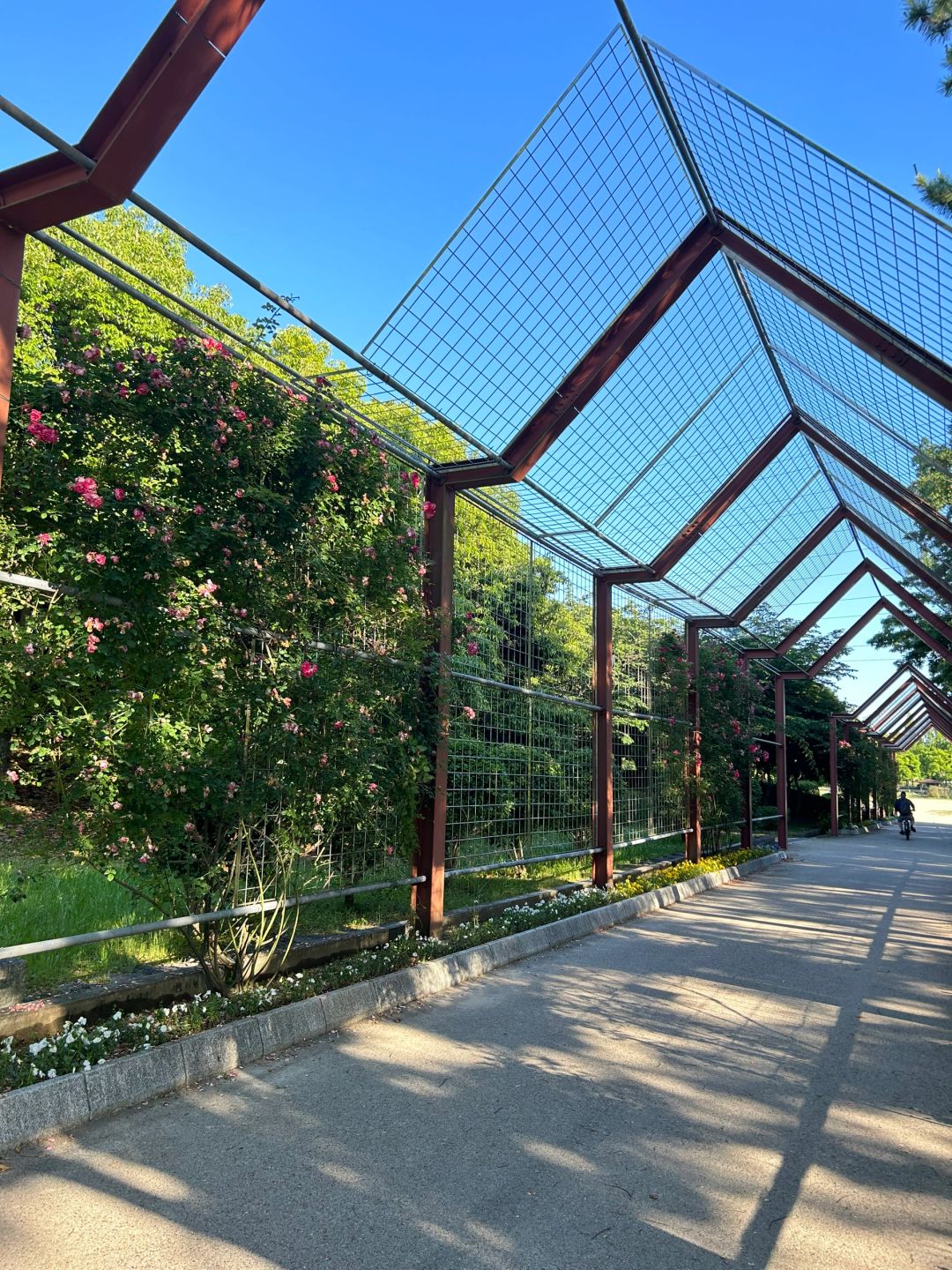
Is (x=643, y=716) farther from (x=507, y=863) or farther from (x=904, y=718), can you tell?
(x=904, y=718)

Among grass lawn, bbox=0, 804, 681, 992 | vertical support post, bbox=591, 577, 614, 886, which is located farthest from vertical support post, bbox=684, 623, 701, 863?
grass lawn, bbox=0, 804, 681, 992

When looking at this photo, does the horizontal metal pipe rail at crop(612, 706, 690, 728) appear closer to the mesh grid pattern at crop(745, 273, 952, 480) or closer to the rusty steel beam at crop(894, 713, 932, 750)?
the mesh grid pattern at crop(745, 273, 952, 480)

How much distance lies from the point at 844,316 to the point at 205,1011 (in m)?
6.43

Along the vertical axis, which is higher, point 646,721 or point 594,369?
point 594,369

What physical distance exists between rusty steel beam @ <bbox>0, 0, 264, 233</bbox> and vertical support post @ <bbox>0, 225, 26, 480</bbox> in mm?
71

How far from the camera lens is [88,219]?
14.7 metres

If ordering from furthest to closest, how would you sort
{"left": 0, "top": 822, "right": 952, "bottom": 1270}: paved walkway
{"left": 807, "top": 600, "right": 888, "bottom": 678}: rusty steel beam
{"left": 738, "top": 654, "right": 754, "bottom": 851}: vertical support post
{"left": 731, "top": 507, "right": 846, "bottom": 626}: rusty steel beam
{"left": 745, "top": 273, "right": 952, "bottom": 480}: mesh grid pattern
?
{"left": 807, "top": 600, "right": 888, "bottom": 678}: rusty steel beam < {"left": 738, "top": 654, "right": 754, "bottom": 851}: vertical support post < {"left": 731, "top": 507, "right": 846, "bottom": 626}: rusty steel beam < {"left": 745, "top": 273, "right": 952, "bottom": 480}: mesh grid pattern < {"left": 0, "top": 822, "right": 952, "bottom": 1270}: paved walkway

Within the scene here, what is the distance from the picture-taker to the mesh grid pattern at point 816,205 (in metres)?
5.31

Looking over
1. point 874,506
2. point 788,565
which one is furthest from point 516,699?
point 788,565

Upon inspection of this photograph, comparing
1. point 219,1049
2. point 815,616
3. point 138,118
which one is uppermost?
point 815,616

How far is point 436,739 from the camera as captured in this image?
19.2 feet

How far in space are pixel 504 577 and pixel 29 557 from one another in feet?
16.2

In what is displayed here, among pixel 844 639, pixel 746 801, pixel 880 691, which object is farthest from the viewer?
pixel 880 691

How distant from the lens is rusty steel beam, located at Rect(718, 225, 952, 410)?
572cm
